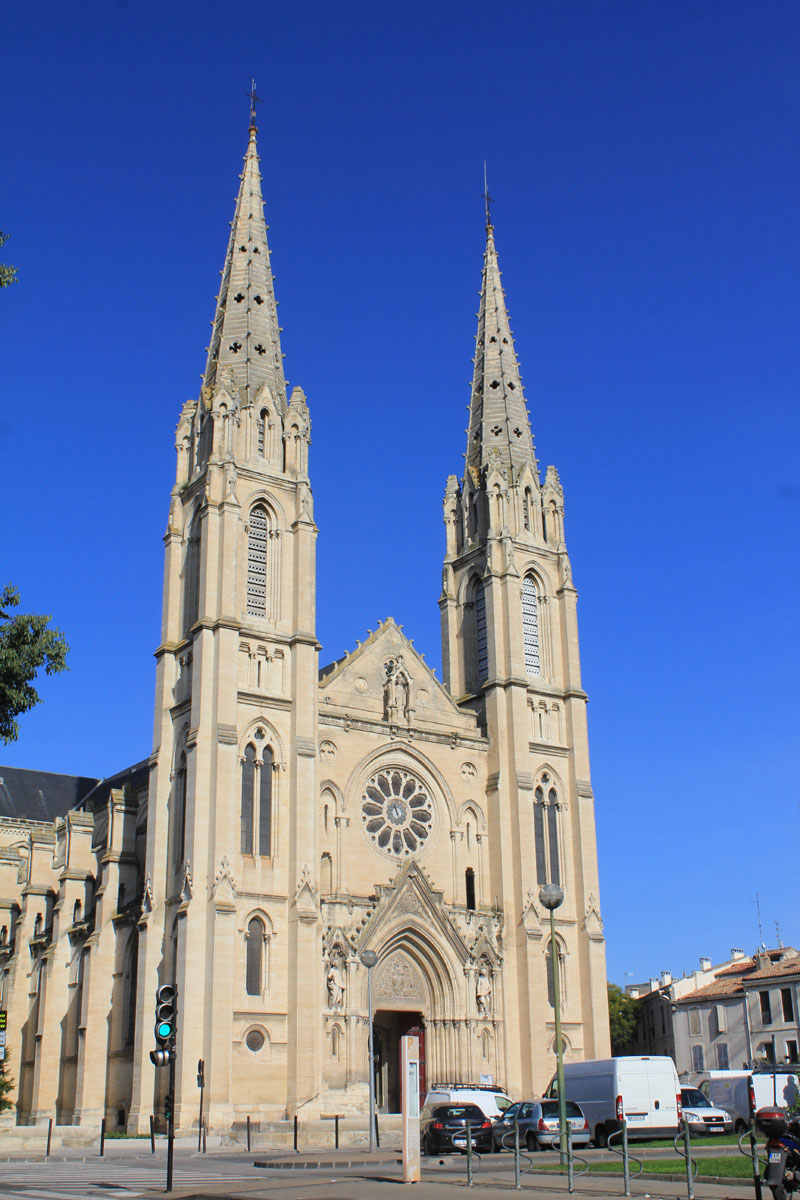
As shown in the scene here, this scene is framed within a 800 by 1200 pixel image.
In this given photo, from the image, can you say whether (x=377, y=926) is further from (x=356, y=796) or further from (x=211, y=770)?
(x=211, y=770)

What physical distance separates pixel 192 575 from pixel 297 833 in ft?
37.2

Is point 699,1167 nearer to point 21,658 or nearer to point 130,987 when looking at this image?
point 21,658

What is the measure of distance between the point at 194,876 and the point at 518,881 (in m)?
14.1

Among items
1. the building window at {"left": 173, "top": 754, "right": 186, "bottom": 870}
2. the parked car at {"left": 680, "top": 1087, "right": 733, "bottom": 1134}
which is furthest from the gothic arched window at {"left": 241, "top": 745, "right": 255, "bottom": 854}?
the parked car at {"left": 680, "top": 1087, "right": 733, "bottom": 1134}

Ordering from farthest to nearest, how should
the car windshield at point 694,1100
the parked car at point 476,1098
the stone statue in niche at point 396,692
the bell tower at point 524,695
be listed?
the stone statue in niche at point 396,692 → the bell tower at point 524,695 → the parked car at point 476,1098 → the car windshield at point 694,1100

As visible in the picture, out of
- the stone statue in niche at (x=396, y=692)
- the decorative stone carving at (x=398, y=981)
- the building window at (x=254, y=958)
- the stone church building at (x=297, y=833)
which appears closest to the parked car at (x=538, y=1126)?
the stone church building at (x=297, y=833)

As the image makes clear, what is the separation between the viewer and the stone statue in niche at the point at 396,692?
1955 inches

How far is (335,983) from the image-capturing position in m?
43.2

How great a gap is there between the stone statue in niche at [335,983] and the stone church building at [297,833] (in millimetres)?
110

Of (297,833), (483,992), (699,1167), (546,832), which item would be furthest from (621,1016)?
(699,1167)

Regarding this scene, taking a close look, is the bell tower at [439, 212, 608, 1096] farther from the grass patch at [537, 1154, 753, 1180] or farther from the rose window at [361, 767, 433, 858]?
the grass patch at [537, 1154, 753, 1180]

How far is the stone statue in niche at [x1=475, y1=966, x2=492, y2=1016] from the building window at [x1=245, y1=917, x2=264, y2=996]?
9206 millimetres

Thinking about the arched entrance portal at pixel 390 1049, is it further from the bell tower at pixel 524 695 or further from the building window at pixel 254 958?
the building window at pixel 254 958

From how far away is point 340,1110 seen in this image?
41.3m
